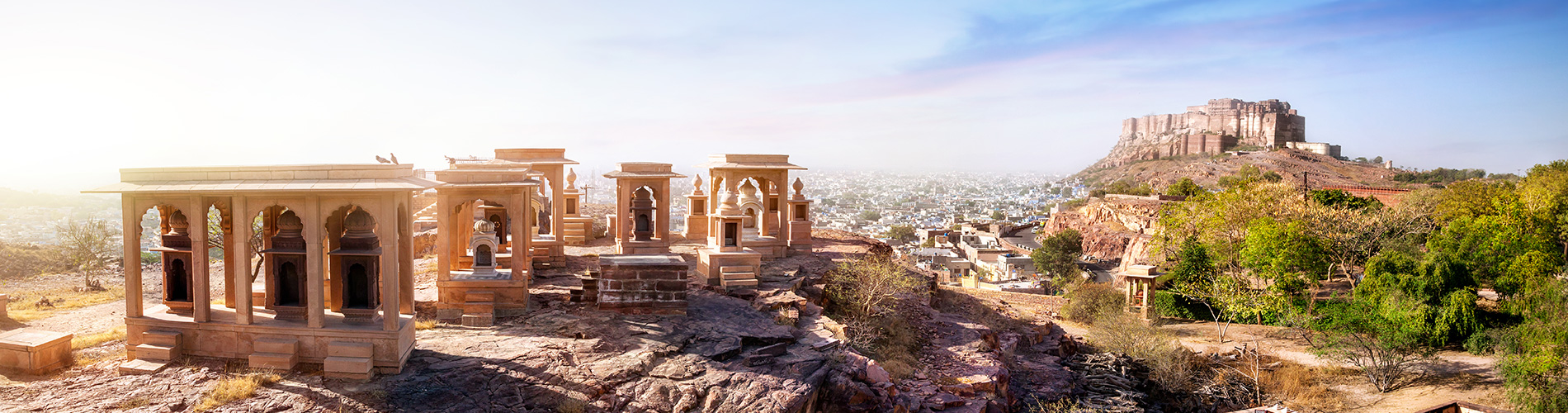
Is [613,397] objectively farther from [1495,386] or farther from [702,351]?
[1495,386]

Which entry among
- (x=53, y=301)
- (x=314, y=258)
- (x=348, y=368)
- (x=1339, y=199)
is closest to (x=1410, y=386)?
(x=348, y=368)

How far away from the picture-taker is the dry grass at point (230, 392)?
810cm

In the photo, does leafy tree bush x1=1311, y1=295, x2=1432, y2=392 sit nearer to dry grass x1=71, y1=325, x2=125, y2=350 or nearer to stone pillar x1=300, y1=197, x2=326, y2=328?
stone pillar x1=300, y1=197, x2=326, y2=328

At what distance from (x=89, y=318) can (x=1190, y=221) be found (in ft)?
104

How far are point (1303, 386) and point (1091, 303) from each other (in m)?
7.94

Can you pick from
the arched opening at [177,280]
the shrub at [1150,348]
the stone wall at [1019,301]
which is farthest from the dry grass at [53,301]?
the shrub at [1150,348]

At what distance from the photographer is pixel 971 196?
15088 cm

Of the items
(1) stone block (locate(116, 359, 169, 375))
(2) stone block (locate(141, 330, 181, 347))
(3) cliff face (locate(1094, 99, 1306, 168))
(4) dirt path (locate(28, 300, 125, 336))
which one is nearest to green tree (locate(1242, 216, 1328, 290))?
(2) stone block (locate(141, 330, 181, 347))

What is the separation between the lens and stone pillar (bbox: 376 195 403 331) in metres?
8.86

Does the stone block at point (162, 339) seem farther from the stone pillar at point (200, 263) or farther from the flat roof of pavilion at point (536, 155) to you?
the flat roof of pavilion at point (536, 155)

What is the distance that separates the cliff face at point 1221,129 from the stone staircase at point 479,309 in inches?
4477

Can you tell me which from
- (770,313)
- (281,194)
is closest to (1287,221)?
(770,313)

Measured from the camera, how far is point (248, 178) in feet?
29.7

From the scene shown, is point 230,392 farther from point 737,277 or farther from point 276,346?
point 737,277
